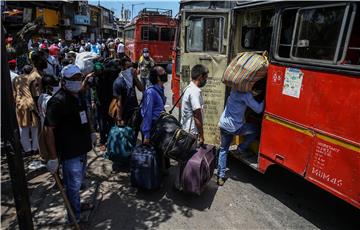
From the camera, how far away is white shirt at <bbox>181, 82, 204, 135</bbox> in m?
4.13

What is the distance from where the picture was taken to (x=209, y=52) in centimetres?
534

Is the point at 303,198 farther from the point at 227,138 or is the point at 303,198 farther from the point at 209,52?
the point at 209,52

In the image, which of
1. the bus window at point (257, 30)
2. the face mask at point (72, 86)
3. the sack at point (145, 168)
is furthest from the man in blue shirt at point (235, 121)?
the face mask at point (72, 86)

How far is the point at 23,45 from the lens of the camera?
4145 millimetres

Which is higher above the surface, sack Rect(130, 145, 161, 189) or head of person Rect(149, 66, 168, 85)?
head of person Rect(149, 66, 168, 85)

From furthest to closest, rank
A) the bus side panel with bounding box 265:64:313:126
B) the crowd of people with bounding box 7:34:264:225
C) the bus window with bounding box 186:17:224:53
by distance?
the bus window with bounding box 186:17:224:53
the bus side panel with bounding box 265:64:313:126
the crowd of people with bounding box 7:34:264:225

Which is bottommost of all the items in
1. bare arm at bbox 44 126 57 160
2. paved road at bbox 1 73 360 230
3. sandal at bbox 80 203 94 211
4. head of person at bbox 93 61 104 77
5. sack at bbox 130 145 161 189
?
paved road at bbox 1 73 360 230

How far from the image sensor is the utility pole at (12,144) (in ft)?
7.97

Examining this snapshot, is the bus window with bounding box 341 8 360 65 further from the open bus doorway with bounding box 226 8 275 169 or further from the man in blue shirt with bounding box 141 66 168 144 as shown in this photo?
the man in blue shirt with bounding box 141 66 168 144

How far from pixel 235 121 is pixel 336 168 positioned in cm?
152

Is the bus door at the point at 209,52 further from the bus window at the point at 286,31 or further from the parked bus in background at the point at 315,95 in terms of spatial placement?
the bus window at the point at 286,31

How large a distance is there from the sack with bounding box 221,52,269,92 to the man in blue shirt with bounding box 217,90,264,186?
14 cm

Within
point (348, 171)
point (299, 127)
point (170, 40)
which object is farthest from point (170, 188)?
point (170, 40)

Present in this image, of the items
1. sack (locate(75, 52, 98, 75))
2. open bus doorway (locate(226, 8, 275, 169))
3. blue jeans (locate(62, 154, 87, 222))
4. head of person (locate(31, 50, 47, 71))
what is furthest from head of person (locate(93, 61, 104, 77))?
blue jeans (locate(62, 154, 87, 222))
